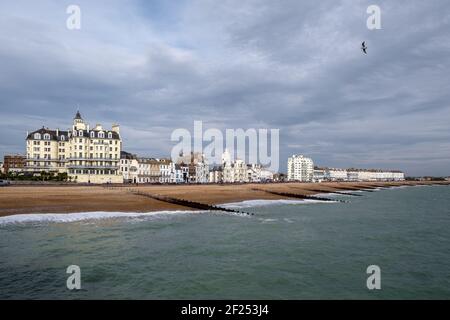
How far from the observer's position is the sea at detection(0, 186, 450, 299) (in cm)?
1291

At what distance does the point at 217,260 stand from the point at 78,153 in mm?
96990

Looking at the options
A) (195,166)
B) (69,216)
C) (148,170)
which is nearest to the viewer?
(69,216)

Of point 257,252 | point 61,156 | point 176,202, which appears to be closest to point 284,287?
point 257,252

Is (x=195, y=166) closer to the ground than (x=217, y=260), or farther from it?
farther from it

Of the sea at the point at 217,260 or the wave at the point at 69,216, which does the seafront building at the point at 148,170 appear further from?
the sea at the point at 217,260

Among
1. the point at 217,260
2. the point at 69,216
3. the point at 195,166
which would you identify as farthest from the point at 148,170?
the point at 217,260

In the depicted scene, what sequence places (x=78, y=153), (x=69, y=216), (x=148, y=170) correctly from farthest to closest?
(x=148, y=170) < (x=78, y=153) < (x=69, y=216)

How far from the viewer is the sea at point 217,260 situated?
12914mm

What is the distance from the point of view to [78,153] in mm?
103188

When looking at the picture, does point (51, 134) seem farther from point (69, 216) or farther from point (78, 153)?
point (69, 216)

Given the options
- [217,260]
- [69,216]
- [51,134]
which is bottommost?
[217,260]

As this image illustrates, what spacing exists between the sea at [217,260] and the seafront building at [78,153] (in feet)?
256

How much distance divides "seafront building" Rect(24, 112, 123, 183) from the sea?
7810 centimetres
